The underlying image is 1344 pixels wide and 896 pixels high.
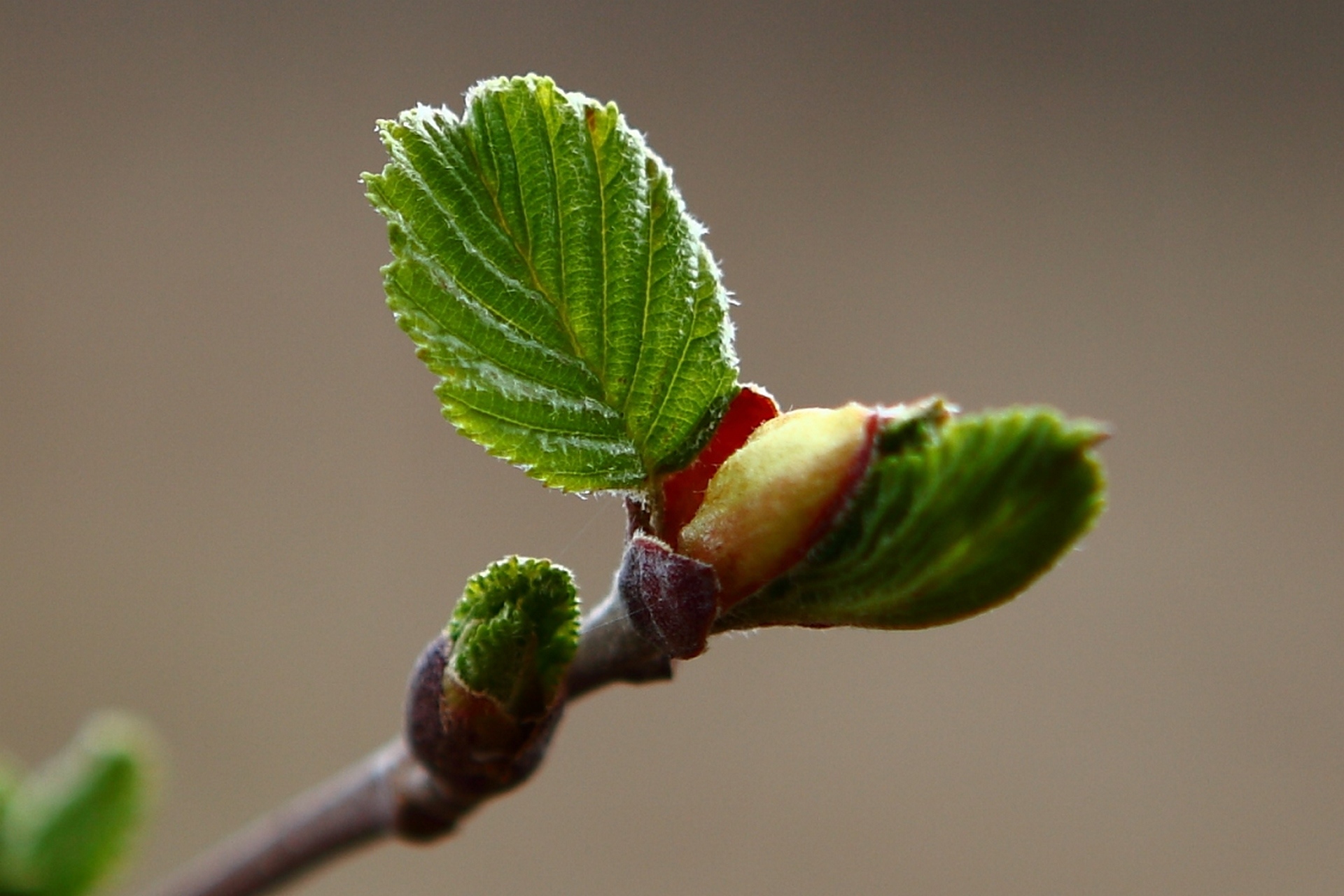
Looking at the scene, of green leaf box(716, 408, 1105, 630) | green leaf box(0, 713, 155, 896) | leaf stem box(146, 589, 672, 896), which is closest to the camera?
green leaf box(716, 408, 1105, 630)

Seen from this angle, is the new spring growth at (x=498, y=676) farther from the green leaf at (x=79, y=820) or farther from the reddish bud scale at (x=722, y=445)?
the green leaf at (x=79, y=820)

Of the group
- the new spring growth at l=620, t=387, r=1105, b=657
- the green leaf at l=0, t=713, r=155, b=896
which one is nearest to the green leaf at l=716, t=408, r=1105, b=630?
the new spring growth at l=620, t=387, r=1105, b=657

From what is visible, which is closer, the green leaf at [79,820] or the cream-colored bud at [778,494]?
the cream-colored bud at [778,494]

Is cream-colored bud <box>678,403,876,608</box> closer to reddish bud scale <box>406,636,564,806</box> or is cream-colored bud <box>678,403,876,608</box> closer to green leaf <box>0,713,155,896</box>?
reddish bud scale <box>406,636,564,806</box>

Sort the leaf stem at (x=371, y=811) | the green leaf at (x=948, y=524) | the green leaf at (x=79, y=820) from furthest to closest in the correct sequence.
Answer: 1. the green leaf at (x=79, y=820)
2. the leaf stem at (x=371, y=811)
3. the green leaf at (x=948, y=524)

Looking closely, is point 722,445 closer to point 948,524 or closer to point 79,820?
point 948,524

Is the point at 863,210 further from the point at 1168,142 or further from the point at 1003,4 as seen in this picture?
the point at 1168,142

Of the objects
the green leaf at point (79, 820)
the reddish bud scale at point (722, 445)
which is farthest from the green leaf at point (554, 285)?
the green leaf at point (79, 820)
